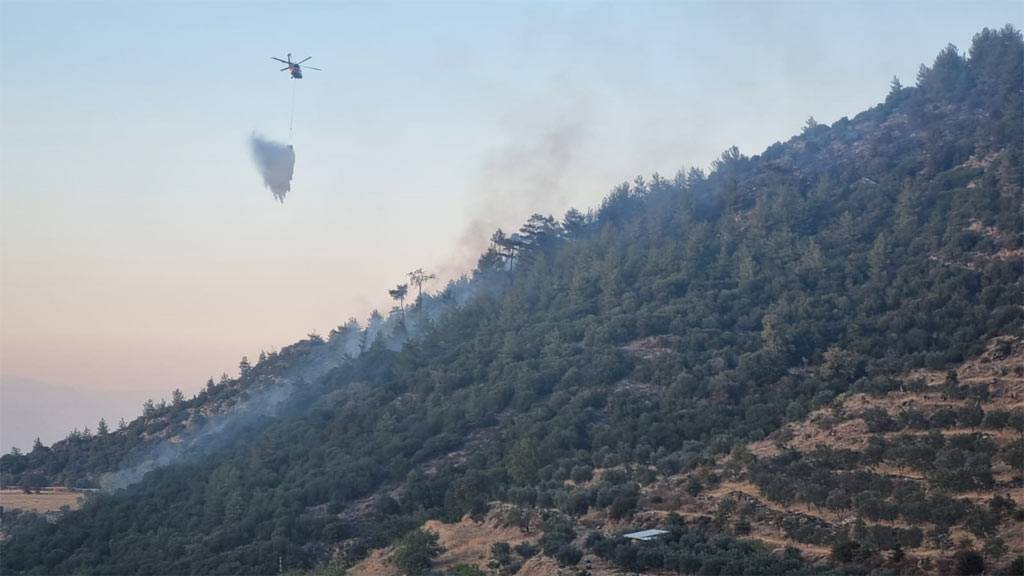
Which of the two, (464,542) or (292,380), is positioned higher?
(292,380)

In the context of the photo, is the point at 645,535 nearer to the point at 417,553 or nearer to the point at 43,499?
the point at 417,553

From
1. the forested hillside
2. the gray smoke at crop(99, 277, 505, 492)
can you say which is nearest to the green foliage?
the forested hillside

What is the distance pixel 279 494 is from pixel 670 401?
23845 mm

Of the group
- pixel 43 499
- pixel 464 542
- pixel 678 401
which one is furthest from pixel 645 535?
pixel 43 499

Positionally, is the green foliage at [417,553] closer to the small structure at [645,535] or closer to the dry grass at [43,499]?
the small structure at [645,535]

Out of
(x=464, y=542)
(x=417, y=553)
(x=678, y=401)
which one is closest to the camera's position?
(x=417, y=553)

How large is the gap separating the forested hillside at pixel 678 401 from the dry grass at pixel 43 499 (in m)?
3.25

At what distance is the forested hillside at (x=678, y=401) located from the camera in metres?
48.2

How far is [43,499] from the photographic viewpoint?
8338cm

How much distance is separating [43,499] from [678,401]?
48.1 meters

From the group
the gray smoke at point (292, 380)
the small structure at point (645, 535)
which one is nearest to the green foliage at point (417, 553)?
the small structure at point (645, 535)

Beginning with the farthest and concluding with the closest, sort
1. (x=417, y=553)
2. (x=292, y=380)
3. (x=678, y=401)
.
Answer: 1. (x=292, y=380)
2. (x=678, y=401)
3. (x=417, y=553)

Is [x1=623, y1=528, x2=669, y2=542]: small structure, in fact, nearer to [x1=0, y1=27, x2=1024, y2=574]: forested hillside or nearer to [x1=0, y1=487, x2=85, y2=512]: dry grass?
[x1=0, y1=27, x2=1024, y2=574]: forested hillside

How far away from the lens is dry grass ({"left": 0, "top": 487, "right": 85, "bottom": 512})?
260ft
